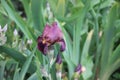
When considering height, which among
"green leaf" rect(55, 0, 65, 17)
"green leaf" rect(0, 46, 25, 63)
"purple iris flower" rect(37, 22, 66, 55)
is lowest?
"purple iris flower" rect(37, 22, 66, 55)

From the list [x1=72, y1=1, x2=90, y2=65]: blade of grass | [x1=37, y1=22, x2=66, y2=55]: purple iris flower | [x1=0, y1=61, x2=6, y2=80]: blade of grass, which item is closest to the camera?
[x1=37, y1=22, x2=66, y2=55]: purple iris flower

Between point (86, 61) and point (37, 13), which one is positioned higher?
point (37, 13)

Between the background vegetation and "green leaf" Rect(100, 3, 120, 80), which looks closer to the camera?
the background vegetation

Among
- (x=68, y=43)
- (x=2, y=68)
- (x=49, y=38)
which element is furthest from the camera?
(x=68, y=43)

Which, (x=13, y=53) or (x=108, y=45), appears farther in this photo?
(x=108, y=45)

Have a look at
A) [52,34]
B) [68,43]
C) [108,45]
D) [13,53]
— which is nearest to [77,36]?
[68,43]

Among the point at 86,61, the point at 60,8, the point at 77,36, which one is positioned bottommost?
the point at 86,61

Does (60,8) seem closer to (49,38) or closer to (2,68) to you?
(2,68)

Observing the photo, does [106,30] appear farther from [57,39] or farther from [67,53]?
[57,39]

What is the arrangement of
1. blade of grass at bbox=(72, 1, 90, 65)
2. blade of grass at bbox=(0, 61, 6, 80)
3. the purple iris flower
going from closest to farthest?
the purple iris flower < blade of grass at bbox=(0, 61, 6, 80) < blade of grass at bbox=(72, 1, 90, 65)

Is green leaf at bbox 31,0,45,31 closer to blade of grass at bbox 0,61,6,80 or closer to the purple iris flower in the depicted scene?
blade of grass at bbox 0,61,6,80

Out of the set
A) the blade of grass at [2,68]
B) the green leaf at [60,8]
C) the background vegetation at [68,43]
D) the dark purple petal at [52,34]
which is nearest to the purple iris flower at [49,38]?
the dark purple petal at [52,34]

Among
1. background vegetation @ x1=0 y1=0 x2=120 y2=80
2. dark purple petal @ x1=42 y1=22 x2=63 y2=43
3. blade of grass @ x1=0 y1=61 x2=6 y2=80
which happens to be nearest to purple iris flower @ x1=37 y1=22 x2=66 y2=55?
dark purple petal @ x1=42 y1=22 x2=63 y2=43
